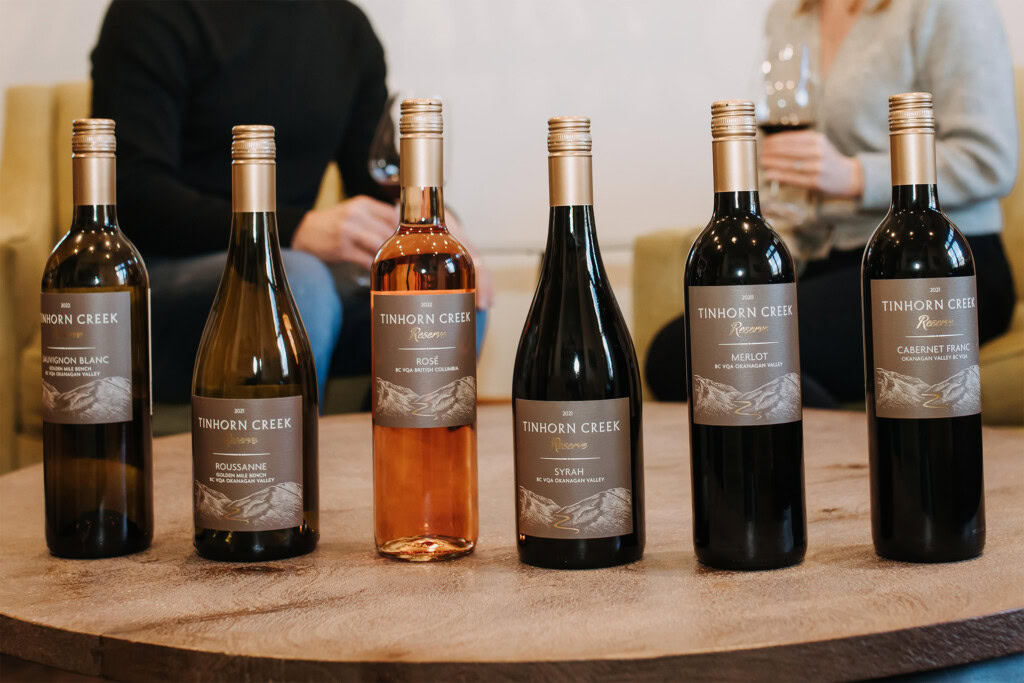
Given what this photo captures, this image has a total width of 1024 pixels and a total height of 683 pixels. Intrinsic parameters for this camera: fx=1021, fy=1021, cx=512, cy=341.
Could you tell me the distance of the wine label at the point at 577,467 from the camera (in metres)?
0.63

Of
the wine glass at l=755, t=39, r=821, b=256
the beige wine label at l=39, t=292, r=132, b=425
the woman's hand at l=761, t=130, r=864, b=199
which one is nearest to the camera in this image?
the beige wine label at l=39, t=292, r=132, b=425

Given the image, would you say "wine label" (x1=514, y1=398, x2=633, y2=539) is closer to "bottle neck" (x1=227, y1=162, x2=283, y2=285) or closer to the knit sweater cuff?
"bottle neck" (x1=227, y1=162, x2=283, y2=285)

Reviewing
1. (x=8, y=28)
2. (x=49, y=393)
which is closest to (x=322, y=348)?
(x=8, y=28)

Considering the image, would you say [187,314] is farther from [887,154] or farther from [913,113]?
[913,113]

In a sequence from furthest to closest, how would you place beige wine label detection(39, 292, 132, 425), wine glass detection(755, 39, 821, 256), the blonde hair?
the blonde hair
wine glass detection(755, 39, 821, 256)
beige wine label detection(39, 292, 132, 425)

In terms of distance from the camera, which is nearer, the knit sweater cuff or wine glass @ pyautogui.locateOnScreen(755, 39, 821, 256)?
wine glass @ pyautogui.locateOnScreen(755, 39, 821, 256)

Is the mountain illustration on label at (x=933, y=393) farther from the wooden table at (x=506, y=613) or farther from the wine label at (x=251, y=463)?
the wine label at (x=251, y=463)

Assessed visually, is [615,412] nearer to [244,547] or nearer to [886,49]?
[244,547]

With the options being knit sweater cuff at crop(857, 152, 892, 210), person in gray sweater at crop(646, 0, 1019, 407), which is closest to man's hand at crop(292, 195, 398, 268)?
person in gray sweater at crop(646, 0, 1019, 407)

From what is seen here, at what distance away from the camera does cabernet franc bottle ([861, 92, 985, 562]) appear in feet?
2.00

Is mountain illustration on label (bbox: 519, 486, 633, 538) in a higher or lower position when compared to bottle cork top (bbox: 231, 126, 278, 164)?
lower

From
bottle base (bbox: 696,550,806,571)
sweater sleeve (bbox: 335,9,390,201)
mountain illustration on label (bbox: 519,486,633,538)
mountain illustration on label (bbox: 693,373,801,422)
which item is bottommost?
bottle base (bbox: 696,550,806,571)

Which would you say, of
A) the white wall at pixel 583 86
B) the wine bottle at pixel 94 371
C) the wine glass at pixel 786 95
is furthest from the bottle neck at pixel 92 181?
the white wall at pixel 583 86

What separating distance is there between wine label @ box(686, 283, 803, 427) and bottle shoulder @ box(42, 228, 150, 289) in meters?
0.38
